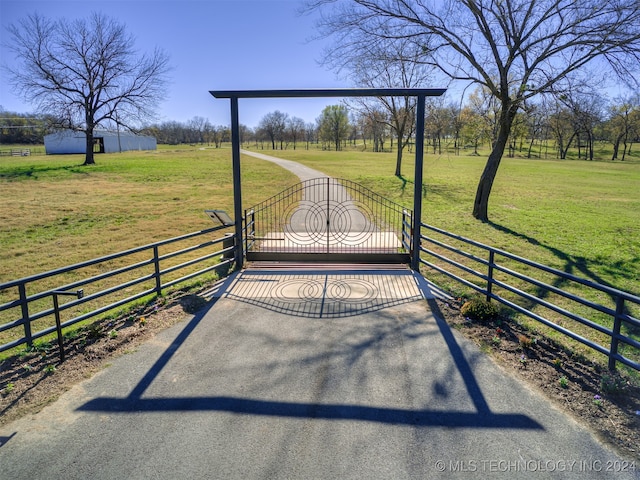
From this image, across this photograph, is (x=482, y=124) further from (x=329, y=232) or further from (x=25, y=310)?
(x=25, y=310)

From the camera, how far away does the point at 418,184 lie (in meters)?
8.50

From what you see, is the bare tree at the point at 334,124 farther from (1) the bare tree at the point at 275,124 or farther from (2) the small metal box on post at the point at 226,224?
(2) the small metal box on post at the point at 226,224

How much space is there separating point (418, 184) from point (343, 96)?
231 centimetres

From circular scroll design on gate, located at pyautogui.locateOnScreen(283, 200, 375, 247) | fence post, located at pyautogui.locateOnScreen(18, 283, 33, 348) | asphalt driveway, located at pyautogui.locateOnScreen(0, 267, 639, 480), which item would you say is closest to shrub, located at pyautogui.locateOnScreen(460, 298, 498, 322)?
asphalt driveway, located at pyautogui.locateOnScreen(0, 267, 639, 480)

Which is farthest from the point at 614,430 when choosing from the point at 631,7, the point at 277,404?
the point at 631,7

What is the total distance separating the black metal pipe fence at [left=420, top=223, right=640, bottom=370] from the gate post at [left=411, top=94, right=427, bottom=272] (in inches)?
20.9

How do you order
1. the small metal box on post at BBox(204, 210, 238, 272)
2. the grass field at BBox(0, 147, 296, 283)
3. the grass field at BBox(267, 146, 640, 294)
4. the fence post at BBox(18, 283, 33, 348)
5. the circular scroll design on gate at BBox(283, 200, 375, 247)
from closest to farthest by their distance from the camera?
1. the fence post at BBox(18, 283, 33, 348)
2. the small metal box on post at BBox(204, 210, 238, 272)
3. the grass field at BBox(267, 146, 640, 294)
4. the circular scroll design on gate at BBox(283, 200, 375, 247)
5. the grass field at BBox(0, 147, 296, 283)

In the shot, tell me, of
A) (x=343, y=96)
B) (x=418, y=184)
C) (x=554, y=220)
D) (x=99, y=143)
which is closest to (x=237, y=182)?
(x=343, y=96)

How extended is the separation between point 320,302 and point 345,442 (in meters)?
3.44

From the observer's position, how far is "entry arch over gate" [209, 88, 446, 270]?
7.89m

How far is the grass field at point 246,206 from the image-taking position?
10.9m

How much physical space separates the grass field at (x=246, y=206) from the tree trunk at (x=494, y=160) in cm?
53

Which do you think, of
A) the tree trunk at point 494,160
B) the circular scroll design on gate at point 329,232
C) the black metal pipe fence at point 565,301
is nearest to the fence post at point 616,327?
the black metal pipe fence at point 565,301

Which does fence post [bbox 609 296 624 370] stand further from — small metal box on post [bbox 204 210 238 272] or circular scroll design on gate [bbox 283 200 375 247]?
small metal box on post [bbox 204 210 238 272]
